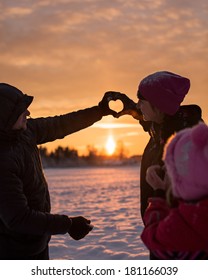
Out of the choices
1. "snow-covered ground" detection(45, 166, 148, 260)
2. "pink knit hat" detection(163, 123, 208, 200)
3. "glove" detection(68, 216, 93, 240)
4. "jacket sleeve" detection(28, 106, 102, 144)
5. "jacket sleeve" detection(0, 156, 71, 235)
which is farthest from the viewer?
"snow-covered ground" detection(45, 166, 148, 260)

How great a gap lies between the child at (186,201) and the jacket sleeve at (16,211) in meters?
0.60

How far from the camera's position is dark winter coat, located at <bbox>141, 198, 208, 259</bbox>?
5.85ft

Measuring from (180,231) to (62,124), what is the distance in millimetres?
1178

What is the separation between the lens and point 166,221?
6.06 ft

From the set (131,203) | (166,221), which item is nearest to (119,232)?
(131,203)

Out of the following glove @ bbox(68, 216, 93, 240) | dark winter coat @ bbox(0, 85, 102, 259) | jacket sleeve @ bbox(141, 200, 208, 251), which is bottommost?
glove @ bbox(68, 216, 93, 240)

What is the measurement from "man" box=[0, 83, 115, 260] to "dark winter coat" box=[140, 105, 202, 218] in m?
0.39

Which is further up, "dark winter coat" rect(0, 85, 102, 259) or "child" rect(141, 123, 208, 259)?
"child" rect(141, 123, 208, 259)

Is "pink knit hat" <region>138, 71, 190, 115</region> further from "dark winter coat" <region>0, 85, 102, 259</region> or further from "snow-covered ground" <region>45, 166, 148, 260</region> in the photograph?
"snow-covered ground" <region>45, 166, 148, 260</region>

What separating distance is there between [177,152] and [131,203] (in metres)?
7.49

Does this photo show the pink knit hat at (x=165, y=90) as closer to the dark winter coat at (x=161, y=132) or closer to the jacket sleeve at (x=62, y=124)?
the dark winter coat at (x=161, y=132)

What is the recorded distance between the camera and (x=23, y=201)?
89.0 inches

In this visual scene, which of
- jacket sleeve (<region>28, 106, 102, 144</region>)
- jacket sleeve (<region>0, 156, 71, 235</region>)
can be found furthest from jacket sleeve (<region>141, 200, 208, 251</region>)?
jacket sleeve (<region>28, 106, 102, 144</region>)
